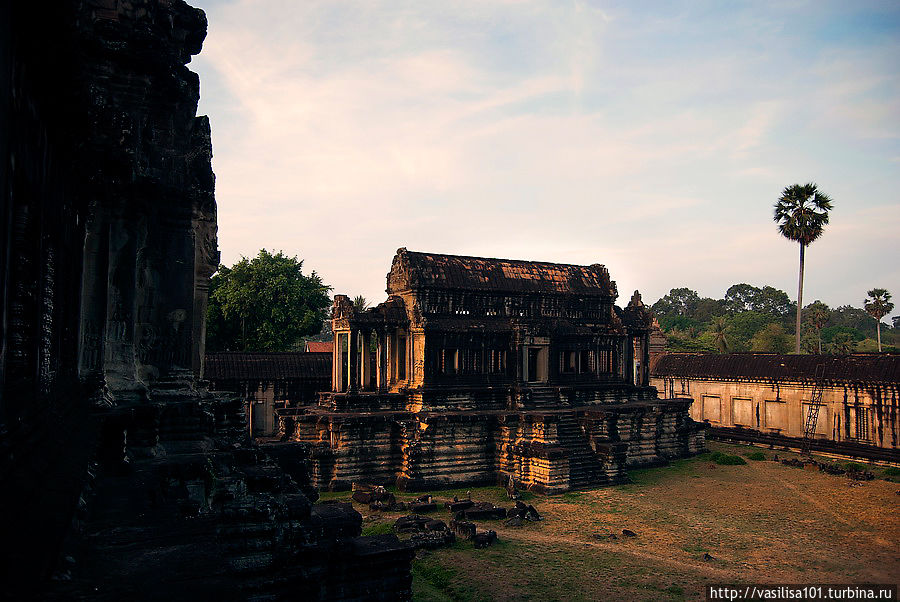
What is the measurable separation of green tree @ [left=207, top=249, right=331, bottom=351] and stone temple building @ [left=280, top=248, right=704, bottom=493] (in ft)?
32.5

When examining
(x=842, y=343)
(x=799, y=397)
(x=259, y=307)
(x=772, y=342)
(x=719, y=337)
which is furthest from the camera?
(x=842, y=343)

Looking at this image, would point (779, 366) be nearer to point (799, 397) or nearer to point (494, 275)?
point (799, 397)

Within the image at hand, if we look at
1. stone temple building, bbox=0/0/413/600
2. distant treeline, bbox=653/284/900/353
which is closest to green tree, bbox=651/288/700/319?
distant treeline, bbox=653/284/900/353

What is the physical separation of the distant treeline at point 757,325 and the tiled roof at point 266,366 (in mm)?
39797

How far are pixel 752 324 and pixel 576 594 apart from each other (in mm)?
65306

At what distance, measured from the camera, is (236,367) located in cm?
2538

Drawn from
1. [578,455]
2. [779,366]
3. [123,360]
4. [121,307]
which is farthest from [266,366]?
[779,366]

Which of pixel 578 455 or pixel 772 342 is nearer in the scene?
pixel 578 455

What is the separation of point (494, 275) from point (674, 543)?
14.0 meters

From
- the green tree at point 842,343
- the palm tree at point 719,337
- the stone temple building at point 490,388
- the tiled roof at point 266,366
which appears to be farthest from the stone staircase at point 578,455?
the green tree at point 842,343

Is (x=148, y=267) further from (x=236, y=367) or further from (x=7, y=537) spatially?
(x=236, y=367)

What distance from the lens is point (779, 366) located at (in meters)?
30.7

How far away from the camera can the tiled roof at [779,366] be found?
86.5 ft

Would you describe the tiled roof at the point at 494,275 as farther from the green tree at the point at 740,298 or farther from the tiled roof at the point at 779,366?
the green tree at the point at 740,298
